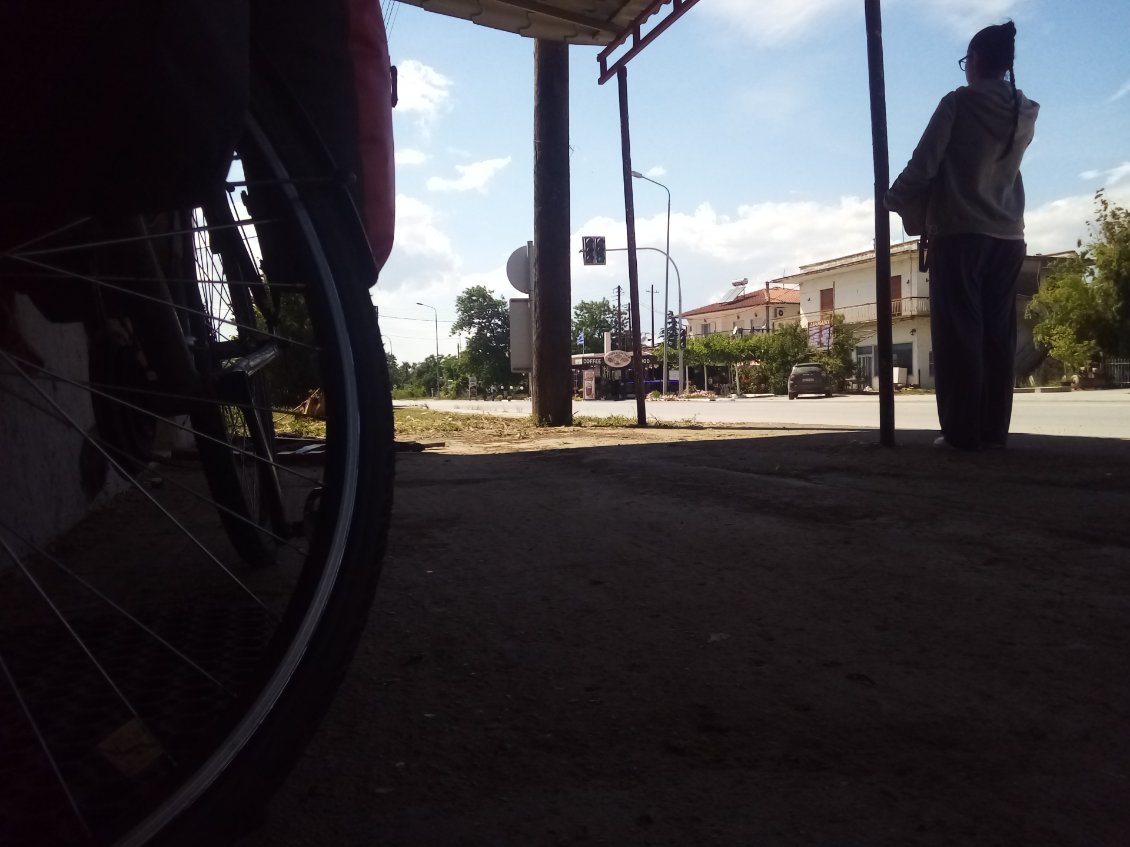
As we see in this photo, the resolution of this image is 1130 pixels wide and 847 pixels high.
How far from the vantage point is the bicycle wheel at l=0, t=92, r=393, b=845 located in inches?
34.2

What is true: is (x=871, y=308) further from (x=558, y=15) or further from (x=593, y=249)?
(x=558, y=15)

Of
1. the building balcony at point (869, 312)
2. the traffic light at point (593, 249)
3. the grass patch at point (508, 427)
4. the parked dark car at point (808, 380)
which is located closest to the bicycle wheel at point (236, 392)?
the grass patch at point (508, 427)

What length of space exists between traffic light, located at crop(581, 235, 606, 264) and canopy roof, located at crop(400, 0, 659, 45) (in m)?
5.77

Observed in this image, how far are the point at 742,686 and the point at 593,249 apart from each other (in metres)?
13.2

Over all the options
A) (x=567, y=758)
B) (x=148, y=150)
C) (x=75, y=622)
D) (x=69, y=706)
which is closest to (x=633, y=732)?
(x=567, y=758)

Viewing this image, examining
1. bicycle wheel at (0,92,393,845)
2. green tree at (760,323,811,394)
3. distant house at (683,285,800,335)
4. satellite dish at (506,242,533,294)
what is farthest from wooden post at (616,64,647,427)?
distant house at (683,285,800,335)

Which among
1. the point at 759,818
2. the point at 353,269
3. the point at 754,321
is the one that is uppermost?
the point at 754,321

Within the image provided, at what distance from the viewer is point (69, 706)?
4.40 feet

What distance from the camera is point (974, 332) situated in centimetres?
421

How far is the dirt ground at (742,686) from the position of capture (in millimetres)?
1049

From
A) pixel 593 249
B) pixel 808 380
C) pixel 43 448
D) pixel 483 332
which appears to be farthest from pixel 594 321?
pixel 43 448

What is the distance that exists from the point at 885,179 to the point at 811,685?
4043 millimetres

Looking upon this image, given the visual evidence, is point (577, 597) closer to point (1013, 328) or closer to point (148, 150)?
point (148, 150)

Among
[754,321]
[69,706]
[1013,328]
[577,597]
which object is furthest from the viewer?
[754,321]
